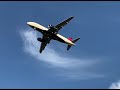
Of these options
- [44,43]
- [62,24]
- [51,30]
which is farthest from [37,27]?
[44,43]

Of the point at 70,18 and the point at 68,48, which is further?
the point at 68,48

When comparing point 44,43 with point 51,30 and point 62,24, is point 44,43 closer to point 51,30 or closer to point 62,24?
point 51,30

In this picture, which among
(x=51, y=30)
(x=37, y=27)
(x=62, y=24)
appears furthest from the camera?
(x=51, y=30)

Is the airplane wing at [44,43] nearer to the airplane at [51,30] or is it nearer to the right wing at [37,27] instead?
the airplane at [51,30]

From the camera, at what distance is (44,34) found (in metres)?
167

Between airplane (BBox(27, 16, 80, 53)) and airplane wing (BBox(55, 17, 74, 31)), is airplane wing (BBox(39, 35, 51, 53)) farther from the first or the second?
airplane wing (BBox(55, 17, 74, 31))

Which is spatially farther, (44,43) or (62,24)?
(44,43)

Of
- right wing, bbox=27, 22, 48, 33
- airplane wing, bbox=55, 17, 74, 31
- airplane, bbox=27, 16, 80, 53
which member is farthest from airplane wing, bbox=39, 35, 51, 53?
airplane wing, bbox=55, 17, 74, 31

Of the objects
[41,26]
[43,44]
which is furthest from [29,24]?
[43,44]

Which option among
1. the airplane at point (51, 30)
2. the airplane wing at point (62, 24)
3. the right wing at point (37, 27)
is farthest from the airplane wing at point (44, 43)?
the airplane wing at point (62, 24)

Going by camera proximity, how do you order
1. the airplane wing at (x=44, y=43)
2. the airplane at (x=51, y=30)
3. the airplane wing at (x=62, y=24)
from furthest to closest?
the airplane wing at (x=44, y=43) < the airplane at (x=51, y=30) < the airplane wing at (x=62, y=24)

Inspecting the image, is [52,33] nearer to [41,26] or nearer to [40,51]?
[41,26]

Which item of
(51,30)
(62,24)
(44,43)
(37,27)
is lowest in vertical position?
(51,30)

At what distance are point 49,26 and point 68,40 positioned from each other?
491 inches
